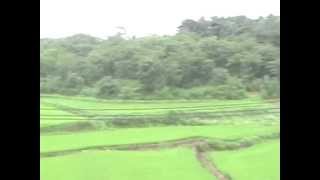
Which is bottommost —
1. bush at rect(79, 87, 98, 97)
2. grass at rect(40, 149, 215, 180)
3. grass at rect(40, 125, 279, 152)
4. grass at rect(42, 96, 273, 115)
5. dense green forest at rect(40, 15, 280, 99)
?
grass at rect(40, 149, 215, 180)

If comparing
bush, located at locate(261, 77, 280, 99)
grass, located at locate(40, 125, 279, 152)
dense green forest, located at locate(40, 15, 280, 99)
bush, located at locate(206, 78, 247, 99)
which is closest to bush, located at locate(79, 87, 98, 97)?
dense green forest, located at locate(40, 15, 280, 99)

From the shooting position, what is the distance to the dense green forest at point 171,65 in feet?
4.02

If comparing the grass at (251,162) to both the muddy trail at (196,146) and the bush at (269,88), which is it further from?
the bush at (269,88)

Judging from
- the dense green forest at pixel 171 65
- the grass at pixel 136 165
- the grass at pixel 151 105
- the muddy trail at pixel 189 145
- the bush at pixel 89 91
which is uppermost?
the dense green forest at pixel 171 65

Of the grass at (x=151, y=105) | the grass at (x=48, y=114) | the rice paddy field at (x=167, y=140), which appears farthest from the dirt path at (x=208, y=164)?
the grass at (x=48, y=114)

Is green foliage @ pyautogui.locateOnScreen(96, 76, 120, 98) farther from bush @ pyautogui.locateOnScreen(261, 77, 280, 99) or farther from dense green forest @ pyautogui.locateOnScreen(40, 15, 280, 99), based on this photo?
bush @ pyautogui.locateOnScreen(261, 77, 280, 99)

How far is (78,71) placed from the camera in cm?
123

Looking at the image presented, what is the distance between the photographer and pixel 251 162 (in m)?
1.26

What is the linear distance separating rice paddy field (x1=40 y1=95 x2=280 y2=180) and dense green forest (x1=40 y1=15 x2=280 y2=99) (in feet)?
→ 0.11

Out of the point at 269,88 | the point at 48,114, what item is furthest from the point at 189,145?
the point at 48,114

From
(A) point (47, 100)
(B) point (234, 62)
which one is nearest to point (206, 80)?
(B) point (234, 62)

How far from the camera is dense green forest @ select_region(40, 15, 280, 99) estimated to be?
4.02ft
